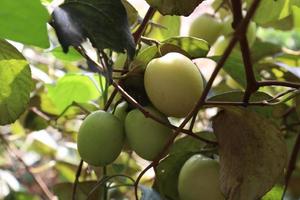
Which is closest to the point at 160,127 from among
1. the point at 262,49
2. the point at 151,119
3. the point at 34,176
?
the point at 151,119

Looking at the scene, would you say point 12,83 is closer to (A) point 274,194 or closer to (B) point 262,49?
(A) point 274,194

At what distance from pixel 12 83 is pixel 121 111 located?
9 cm

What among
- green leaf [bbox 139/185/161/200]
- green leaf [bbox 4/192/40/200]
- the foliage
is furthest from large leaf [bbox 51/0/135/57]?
green leaf [bbox 4/192/40/200]

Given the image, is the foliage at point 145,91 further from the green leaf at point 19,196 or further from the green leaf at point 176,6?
the green leaf at point 19,196

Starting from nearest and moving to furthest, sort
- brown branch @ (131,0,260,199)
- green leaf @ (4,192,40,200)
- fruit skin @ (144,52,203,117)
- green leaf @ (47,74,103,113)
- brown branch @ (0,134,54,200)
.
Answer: brown branch @ (131,0,260,199) → fruit skin @ (144,52,203,117) → green leaf @ (47,74,103,113) → brown branch @ (0,134,54,200) → green leaf @ (4,192,40,200)

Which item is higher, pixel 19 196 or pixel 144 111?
pixel 144 111

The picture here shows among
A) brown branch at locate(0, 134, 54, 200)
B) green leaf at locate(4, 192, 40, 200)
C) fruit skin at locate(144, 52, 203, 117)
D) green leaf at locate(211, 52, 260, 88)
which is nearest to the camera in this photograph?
fruit skin at locate(144, 52, 203, 117)

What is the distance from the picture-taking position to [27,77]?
1.52 feet

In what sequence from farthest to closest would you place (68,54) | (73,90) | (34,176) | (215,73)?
(34,176) → (73,90) → (68,54) → (215,73)

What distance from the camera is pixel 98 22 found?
0.42 m

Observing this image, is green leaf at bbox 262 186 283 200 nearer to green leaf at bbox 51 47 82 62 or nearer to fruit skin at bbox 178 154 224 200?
fruit skin at bbox 178 154 224 200

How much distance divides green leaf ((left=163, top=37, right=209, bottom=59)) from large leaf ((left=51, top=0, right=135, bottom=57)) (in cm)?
7

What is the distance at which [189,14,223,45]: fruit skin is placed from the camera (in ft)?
2.21

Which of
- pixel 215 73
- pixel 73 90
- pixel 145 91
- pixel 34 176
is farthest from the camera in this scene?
pixel 34 176
